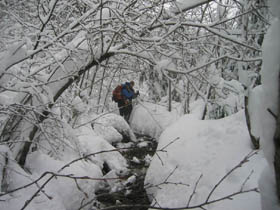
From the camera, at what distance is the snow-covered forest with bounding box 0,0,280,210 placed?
107cm

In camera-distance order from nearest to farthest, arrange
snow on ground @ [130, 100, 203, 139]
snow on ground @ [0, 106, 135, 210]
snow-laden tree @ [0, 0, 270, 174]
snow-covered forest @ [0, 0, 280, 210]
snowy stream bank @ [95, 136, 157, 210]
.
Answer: snow-covered forest @ [0, 0, 280, 210], snow-laden tree @ [0, 0, 270, 174], snow on ground @ [0, 106, 135, 210], snowy stream bank @ [95, 136, 157, 210], snow on ground @ [130, 100, 203, 139]

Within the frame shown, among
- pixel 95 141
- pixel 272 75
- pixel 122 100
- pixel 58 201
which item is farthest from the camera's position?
pixel 122 100

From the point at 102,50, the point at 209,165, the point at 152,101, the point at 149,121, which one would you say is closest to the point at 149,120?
the point at 149,121

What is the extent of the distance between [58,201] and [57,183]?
355 millimetres

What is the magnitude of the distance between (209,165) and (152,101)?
49.2 inches

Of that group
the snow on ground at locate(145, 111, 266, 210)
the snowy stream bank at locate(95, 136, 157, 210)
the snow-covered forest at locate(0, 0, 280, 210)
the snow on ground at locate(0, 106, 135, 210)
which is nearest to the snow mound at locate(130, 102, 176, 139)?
the snowy stream bank at locate(95, 136, 157, 210)

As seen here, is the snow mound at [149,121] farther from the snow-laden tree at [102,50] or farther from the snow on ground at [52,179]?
the snow-laden tree at [102,50]

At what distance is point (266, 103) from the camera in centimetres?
96

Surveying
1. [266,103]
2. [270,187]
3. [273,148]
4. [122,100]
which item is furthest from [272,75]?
[122,100]

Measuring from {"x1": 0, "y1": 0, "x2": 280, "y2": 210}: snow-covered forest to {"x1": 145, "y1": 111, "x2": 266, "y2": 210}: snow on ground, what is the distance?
2 cm

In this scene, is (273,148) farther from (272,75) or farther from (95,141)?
(95,141)

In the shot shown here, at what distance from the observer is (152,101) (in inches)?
125

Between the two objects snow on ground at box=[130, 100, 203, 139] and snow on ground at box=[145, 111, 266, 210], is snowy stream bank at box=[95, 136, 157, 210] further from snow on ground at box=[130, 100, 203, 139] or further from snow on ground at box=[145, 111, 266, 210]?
snow on ground at box=[130, 100, 203, 139]

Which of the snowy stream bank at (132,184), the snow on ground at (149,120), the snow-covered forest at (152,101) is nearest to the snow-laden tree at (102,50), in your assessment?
the snow-covered forest at (152,101)
